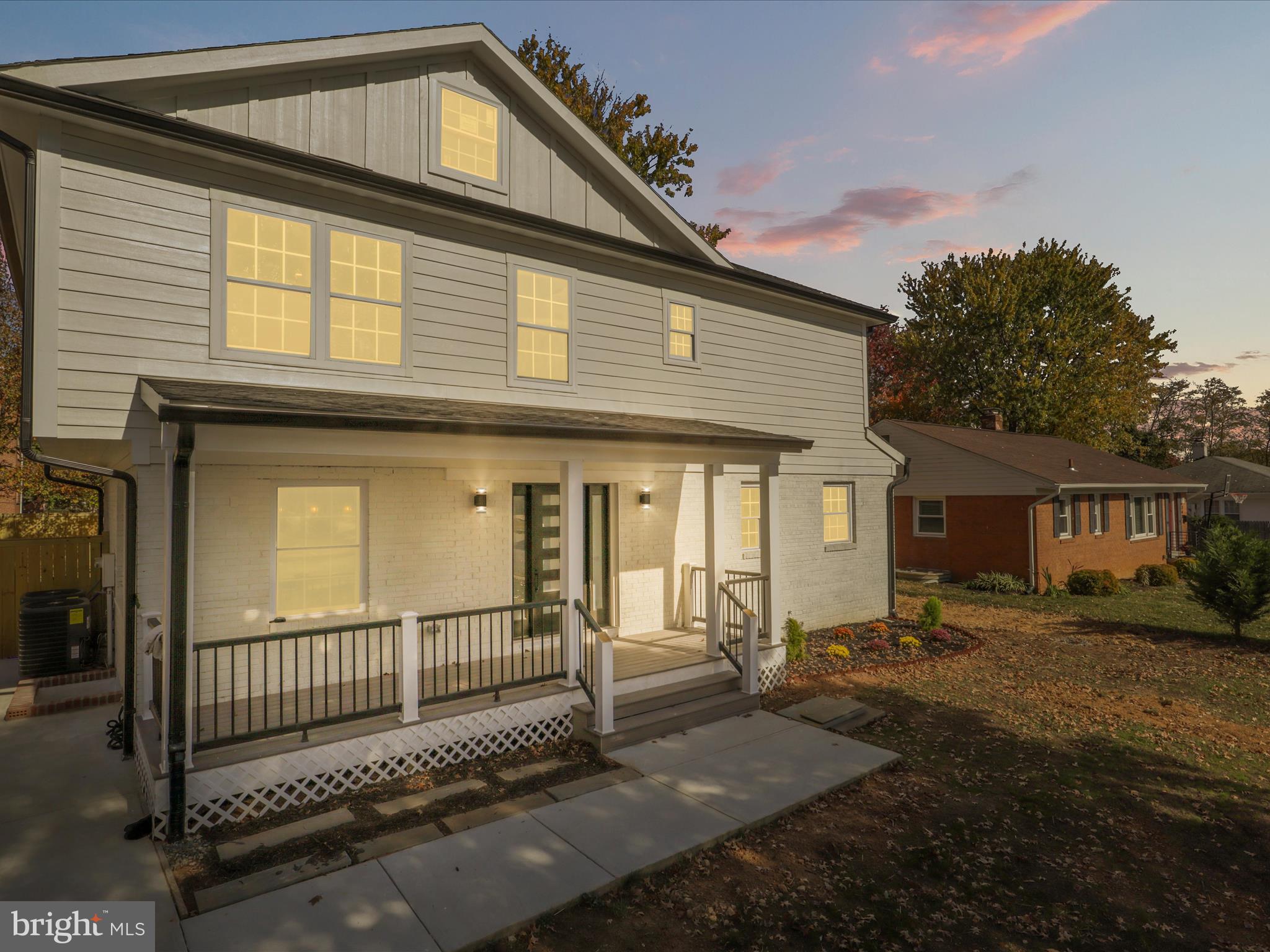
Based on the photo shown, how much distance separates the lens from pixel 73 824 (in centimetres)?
578

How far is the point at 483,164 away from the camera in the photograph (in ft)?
30.9

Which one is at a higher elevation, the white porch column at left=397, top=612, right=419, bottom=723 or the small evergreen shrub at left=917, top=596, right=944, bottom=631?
the white porch column at left=397, top=612, right=419, bottom=723

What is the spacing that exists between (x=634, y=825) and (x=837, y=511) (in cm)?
945

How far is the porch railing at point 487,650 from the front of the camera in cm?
728

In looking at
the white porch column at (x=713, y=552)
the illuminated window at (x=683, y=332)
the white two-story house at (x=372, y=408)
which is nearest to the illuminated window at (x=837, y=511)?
the white two-story house at (x=372, y=408)

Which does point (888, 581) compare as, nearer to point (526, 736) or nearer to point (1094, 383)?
point (526, 736)

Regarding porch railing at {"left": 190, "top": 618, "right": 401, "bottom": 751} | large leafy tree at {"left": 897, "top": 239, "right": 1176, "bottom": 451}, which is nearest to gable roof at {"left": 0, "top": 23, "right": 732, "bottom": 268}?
porch railing at {"left": 190, "top": 618, "right": 401, "bottom": 751}

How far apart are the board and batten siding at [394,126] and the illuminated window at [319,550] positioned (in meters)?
4.26

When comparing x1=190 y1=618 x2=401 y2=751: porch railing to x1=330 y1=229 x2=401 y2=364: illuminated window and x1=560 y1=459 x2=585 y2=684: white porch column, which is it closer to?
x1=560 y1=459 x2=585 y2=684: white porch column

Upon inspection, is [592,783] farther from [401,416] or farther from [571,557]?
[401,416]

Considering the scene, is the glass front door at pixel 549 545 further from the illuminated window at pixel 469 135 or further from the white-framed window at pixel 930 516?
the white-framed window at pixel 930 516

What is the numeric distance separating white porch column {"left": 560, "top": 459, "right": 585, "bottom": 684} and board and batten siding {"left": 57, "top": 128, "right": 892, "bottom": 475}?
189cm

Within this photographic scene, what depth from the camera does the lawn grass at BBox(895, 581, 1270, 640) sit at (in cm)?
1477

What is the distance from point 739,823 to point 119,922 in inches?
183
